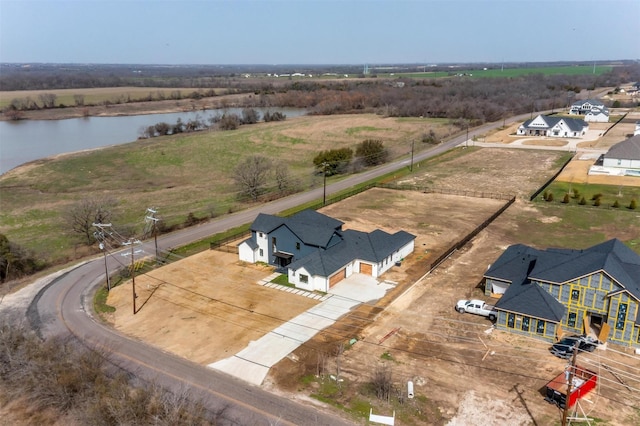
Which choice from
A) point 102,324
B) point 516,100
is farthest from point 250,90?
point 102,324

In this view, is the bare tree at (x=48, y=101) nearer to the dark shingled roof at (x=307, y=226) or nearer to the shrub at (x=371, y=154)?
the shrub at (x=371, y=154)

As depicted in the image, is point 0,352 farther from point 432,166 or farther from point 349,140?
point 349,140

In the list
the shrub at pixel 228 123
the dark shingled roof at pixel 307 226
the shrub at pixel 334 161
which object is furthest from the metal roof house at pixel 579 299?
the shrub at pixel 228 123

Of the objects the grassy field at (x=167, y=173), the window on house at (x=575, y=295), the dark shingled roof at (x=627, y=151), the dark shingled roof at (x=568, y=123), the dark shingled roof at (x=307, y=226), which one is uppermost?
the dark shingled roof at (x=568, y=123)

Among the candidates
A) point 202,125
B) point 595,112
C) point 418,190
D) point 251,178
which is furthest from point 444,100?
point 251,178

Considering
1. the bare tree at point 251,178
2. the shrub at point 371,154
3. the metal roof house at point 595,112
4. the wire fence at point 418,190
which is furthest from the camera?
the metal roof house at point 595,112

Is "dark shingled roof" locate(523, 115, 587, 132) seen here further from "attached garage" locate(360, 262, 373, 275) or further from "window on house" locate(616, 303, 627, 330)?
"window on house" locate(616, 303, 627, 330)

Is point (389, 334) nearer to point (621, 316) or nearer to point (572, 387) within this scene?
point (572, 387)
